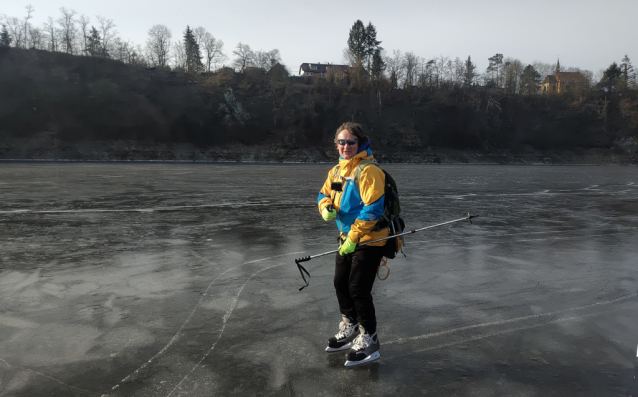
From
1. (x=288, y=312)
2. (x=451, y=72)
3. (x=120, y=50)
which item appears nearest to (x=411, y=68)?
(x=451, y=72)

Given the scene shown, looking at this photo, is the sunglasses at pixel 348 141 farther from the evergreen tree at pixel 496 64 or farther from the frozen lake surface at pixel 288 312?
the evergreen tree at pixel 496 64

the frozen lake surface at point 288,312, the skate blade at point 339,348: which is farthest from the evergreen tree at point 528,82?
the skate blade at point 339,348

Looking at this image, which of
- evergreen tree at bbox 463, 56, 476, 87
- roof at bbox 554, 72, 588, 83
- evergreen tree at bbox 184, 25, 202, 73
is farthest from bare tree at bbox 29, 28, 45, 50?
roof at bbox 554, 72, 588, 83

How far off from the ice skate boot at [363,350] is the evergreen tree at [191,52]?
292 ft

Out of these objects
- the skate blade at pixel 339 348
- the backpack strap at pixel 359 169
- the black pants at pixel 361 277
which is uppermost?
the backpack strap at pixel 359 169

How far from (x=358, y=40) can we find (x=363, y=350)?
10530 cm

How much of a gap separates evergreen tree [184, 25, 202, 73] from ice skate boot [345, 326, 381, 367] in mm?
88891

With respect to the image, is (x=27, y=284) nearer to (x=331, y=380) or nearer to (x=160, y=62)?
(x=331, y=380)

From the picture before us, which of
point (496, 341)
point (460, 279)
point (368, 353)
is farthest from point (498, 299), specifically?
point (368, 353)

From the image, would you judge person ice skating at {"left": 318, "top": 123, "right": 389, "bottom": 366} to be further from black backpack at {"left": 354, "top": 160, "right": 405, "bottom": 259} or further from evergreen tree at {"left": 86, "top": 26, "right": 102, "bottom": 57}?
evergreen tree at {"left": 86, "top": 26, "right": 102, "bottom": 57}

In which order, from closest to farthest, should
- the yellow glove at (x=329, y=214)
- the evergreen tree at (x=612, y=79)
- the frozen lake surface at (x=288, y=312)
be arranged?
the frozen lake surface at (x=288, y=312)
the yellow glove at (x=329, y=214)
the evergreen tree at (x=612, y=79)

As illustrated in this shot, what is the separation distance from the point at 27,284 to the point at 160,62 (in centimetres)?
9524

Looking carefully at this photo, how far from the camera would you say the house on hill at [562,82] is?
101188 millimetres

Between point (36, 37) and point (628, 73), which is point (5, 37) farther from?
point (628, 73)
